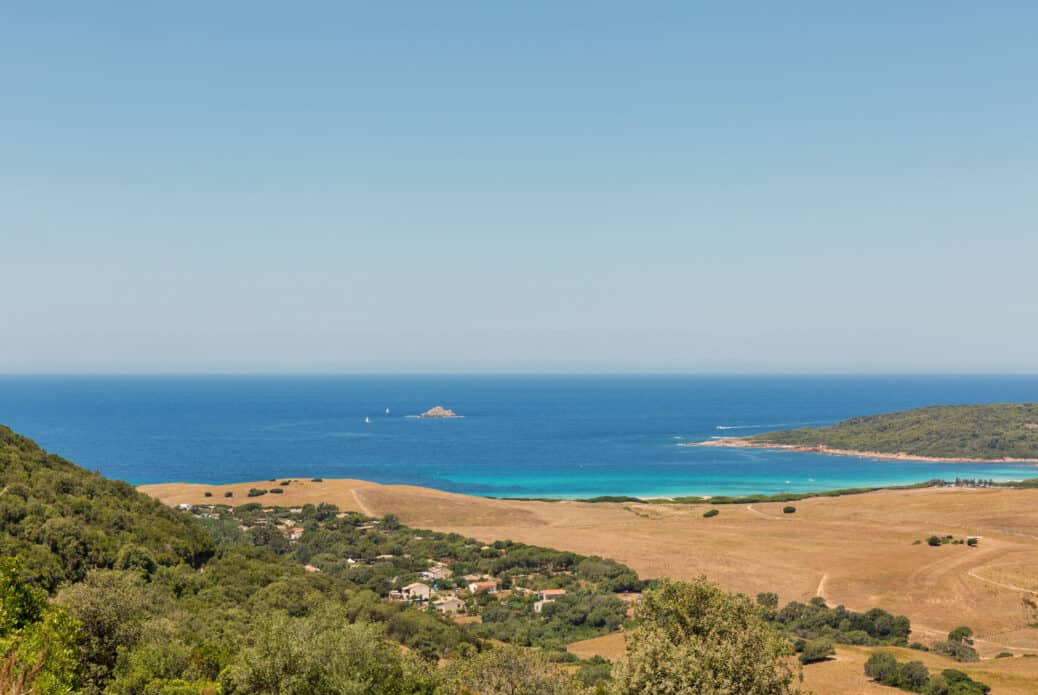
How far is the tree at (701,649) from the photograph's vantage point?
1706 centimetres

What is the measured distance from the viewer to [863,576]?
56062 mm

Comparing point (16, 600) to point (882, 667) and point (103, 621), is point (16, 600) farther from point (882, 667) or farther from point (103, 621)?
point (882, 667)

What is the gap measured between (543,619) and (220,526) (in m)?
34.0

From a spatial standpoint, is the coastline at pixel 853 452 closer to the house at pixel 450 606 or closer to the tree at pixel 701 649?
the house at pixel 450 606

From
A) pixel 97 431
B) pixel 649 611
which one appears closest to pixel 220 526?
pixel 649 611

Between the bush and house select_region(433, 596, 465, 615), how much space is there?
21501 millimetres

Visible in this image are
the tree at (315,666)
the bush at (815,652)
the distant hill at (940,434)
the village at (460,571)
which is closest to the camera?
the tree at (315,666)

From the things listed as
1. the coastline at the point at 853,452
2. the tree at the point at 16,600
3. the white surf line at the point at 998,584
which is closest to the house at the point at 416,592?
the tree at the point at 16,600

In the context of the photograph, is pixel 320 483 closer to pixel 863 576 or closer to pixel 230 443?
pixel 863 576

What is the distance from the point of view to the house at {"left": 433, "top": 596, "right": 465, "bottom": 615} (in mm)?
46812

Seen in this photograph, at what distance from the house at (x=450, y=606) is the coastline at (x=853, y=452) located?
123 meters

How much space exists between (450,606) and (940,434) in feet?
465

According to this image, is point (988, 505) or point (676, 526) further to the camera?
point (988, 505)

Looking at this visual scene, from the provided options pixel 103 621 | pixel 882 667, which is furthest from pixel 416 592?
pixel 103 621
